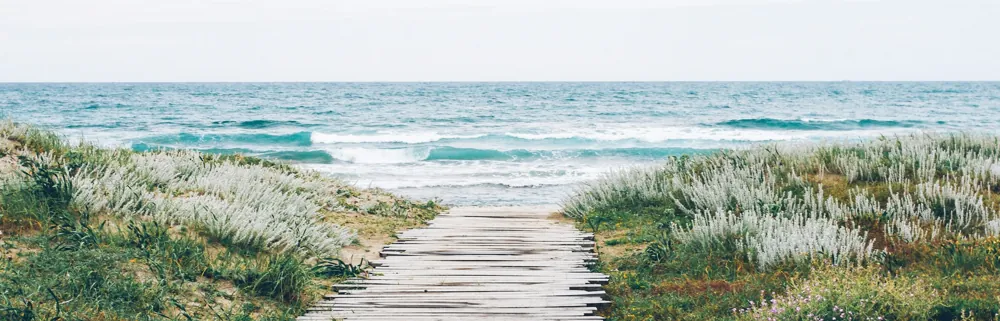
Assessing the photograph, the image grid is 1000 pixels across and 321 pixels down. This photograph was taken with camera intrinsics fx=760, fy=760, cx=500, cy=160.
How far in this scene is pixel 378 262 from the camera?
766cm

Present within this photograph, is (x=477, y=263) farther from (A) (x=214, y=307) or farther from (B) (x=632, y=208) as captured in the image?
(B) (x=632, y=208)

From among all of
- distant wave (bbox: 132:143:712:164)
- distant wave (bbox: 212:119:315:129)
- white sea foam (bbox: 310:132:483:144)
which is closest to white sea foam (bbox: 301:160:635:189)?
distant wave (bbox: 132:143:712:164)

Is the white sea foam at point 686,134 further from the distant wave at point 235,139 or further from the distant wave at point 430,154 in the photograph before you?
the distant wave at point 235,139

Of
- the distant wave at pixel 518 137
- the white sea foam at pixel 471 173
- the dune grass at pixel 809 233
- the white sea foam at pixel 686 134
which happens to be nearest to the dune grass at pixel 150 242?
the dune grass at pixel 809 233

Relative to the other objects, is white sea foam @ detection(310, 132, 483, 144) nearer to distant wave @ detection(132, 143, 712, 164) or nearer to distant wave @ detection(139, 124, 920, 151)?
distant wave @ detection(139, 124, 920, 151)

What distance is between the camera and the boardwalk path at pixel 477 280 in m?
5.99

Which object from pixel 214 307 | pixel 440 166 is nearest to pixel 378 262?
pixel 214 307

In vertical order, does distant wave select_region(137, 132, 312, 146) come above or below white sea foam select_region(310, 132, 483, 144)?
below

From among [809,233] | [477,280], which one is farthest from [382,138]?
[809,233]

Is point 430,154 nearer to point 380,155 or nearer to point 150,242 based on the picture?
point 380,155

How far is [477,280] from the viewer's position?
686 cm

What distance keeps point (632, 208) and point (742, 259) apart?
11.3 ft

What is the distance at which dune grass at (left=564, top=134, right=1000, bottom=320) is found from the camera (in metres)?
5.52

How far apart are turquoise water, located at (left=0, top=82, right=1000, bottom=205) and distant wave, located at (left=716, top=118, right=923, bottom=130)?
0.11 metres
